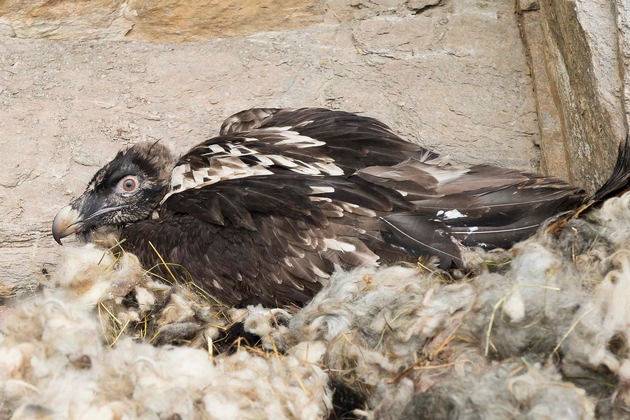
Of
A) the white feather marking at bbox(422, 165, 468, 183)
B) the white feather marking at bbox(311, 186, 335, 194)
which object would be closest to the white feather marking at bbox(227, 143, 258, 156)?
the white feather marking at bbox(311, 186, 335, 194)

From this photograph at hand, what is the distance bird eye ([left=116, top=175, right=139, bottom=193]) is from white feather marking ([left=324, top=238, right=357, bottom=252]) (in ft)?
3.43

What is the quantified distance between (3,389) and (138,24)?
7.29 ft

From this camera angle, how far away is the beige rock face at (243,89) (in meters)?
3.65

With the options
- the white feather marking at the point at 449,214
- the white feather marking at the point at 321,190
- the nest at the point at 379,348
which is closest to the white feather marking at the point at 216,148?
the white feather marking at the point at 321,190

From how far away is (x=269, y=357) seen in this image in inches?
95.1

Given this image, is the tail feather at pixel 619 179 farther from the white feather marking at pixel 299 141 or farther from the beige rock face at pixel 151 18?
the beige rock face at pixel 151 18

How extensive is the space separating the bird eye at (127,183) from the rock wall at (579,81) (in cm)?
175

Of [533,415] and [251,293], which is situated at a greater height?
[533,415]

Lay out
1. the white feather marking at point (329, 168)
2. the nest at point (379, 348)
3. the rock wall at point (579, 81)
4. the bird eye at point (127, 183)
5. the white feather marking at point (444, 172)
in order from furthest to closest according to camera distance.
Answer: the bird eye at point (127, 183)
the white feather marking at point (329, 168)
the white feather marking at point (444, 172)
the rock wall at point (579, 81)
the nest at point (379, 348)

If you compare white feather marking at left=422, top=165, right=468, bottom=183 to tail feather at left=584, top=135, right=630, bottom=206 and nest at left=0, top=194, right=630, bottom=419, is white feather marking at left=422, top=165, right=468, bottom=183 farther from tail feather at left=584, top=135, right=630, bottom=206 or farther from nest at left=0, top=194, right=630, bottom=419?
tail feather at left=584, top=135, right=630, bottom=206

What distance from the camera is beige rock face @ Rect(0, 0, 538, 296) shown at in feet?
12.0

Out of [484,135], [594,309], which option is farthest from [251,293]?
[484,135]

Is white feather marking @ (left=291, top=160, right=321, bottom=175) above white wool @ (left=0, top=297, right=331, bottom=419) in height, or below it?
above

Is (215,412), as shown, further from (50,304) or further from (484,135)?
(484,135)
